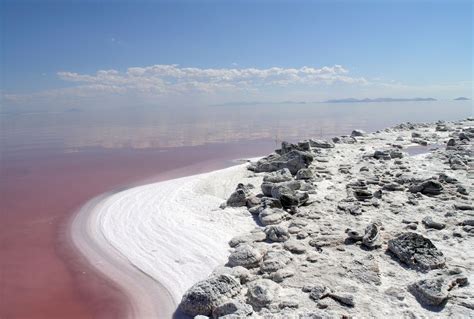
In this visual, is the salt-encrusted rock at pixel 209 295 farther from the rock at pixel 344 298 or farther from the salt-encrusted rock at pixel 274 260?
the rock at pixel 344 298

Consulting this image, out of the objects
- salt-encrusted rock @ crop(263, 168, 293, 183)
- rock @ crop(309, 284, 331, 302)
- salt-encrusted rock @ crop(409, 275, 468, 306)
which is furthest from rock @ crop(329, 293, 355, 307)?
salt-encrusted rock @ crop(263, 168, 293, 183)

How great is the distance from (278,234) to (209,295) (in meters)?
3.20

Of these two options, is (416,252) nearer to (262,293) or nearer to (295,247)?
(295,247)

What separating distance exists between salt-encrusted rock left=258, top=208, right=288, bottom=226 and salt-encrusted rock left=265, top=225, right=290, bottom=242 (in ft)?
3.45

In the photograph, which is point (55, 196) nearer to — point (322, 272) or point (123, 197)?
point (123, 197)

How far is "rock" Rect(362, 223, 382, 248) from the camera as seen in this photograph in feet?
28.1

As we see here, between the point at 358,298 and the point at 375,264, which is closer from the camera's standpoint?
the point at 358,298

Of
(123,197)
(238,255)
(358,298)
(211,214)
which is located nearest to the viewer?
(358,298)

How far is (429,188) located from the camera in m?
12.4

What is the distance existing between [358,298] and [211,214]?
6.27 meters

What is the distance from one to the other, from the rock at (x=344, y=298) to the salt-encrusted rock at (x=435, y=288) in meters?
1.28

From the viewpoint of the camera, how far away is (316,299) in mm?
6598

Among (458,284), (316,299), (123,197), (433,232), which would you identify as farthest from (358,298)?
(123,197)

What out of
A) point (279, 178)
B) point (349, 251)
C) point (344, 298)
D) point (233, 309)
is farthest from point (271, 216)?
point (233, 309)
